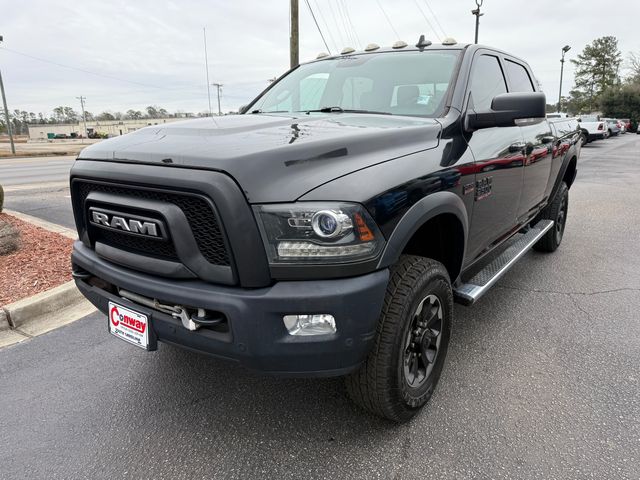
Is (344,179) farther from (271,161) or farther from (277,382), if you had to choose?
(277,382)

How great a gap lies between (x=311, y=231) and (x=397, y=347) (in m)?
0.68

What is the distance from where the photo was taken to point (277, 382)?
2736 mm

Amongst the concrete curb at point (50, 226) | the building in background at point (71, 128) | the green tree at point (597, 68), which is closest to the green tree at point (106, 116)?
the building in background at point (71, 128)

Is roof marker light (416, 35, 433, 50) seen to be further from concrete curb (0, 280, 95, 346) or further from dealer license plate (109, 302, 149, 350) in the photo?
concrete curb (0, 280, 95, 346)

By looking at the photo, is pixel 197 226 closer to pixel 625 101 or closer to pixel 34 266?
pixel 34 266

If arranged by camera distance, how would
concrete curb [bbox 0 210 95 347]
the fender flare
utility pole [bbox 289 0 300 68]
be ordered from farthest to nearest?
utility pole [bbox 289 0 300 68] → concrete curb [bbox 0 210 95 347] → the fender flare

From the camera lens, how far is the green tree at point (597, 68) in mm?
68375

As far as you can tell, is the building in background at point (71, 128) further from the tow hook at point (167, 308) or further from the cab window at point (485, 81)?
the tow hook at point (167, 308)

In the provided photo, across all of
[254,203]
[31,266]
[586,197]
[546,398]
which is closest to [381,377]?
[254,203]

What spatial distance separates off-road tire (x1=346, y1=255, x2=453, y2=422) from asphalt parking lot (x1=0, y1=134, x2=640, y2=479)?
0.18m

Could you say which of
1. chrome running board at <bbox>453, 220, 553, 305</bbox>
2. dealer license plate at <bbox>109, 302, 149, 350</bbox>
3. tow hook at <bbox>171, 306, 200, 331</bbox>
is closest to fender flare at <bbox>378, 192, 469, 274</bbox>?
chrome running board at <bbox>453, 220, 553, 305</bbox>

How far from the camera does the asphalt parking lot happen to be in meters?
2.10

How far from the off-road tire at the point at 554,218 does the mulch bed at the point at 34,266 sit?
188 inches

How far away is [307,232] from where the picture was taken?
178cm
